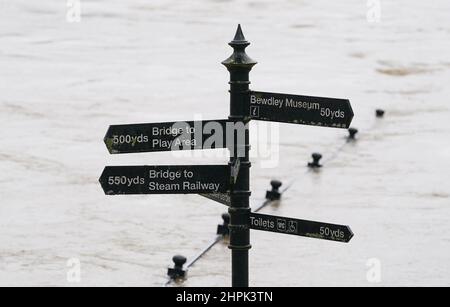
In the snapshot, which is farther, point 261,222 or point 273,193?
point 273,193

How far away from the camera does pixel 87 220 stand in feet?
44.5

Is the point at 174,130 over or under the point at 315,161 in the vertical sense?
under

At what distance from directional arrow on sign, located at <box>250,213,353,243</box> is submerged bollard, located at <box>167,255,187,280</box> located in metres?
3.87

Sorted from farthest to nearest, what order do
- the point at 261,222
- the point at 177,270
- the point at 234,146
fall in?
the point at 177,270, the point at 261,222, the point at 234,146

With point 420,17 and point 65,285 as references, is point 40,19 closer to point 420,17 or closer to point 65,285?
point 420,17

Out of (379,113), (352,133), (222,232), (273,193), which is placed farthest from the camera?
(379,113)

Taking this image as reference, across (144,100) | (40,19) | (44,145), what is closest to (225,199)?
(44,145)

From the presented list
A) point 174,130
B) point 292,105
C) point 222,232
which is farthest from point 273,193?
point 174,130

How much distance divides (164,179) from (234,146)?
49 cm

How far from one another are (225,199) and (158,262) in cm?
433

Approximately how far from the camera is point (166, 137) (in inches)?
298

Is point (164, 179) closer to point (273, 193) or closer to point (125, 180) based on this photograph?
point (125, 180)

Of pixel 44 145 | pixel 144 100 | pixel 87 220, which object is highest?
pixel 144 100

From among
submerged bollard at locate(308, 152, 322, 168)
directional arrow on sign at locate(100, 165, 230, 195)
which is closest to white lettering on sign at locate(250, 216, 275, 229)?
directional arrow on sign at locate(100, 165, 230, 195)
